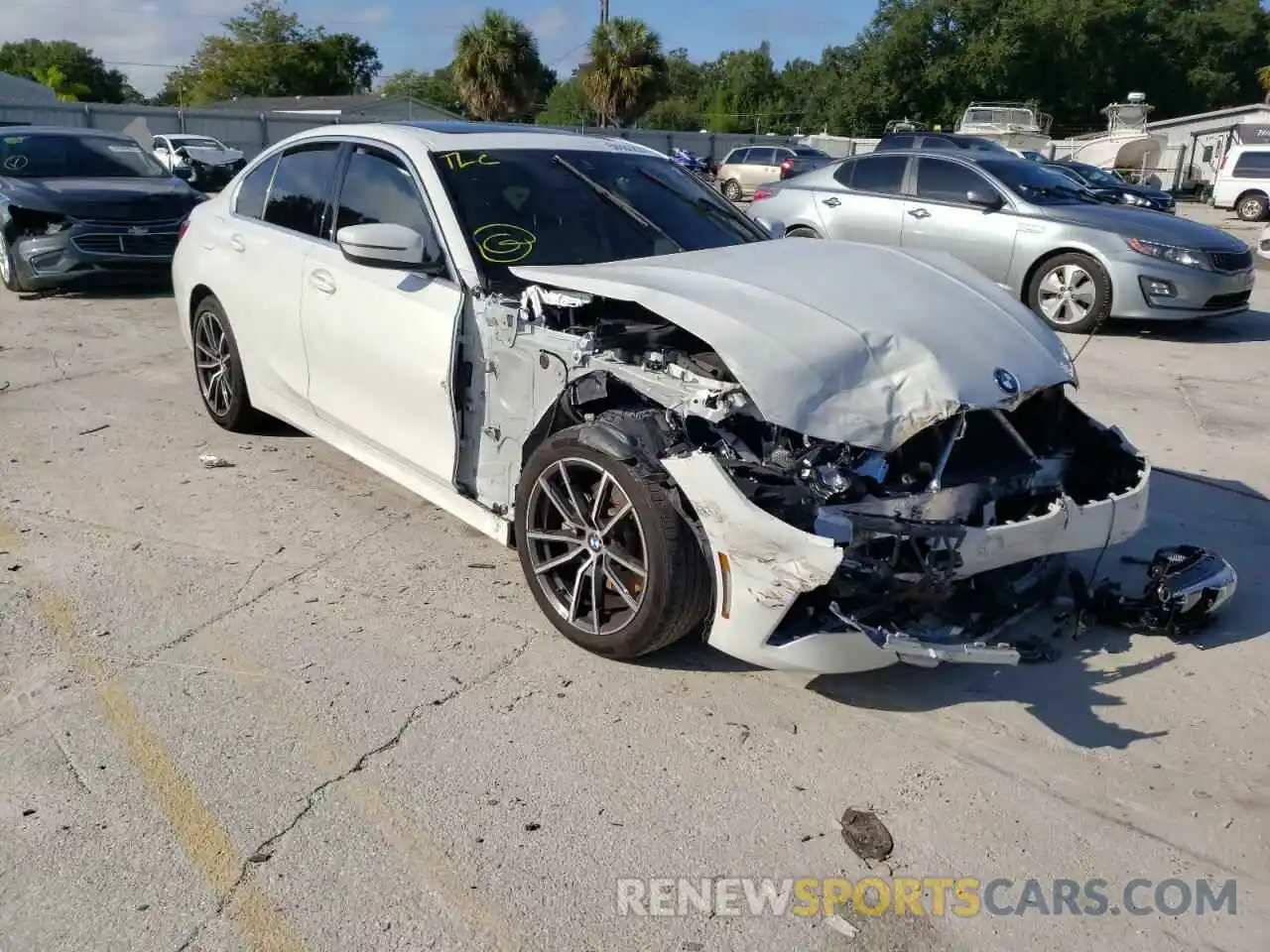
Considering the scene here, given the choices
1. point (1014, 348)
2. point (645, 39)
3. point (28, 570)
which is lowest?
point (28, 570)

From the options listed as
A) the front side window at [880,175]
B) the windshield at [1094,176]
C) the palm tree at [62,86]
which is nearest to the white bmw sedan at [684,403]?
the front side window at [880,175]

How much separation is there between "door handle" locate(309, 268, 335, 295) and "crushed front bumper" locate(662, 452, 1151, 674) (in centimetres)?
214

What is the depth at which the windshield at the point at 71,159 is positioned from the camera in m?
11.1

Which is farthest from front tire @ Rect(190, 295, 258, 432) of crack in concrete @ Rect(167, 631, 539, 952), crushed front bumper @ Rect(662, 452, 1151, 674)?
crushed front bumper @ Rect(662, 452, 1151, 674)

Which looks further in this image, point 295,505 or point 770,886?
point 295,505

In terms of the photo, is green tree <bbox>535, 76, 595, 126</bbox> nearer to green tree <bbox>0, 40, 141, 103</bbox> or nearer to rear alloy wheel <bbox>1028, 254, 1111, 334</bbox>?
green tree <bbox>0, 40, 141, 103</bbox>

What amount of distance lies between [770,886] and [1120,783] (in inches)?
44.6

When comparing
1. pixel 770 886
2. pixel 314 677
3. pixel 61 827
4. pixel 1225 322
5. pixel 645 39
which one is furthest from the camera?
pixel 645 39

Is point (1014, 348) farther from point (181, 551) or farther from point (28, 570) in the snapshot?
point (28, 570)

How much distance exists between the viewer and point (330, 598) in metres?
4.15

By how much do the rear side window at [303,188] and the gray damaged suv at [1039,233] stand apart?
5.67 metres

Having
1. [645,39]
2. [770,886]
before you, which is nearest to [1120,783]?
[770,886]

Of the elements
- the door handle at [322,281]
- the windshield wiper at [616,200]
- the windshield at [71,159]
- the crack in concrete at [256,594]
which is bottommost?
the crack in concrete at [256,594]

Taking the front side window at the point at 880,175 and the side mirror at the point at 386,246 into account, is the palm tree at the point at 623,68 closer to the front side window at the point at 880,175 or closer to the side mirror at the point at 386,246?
the front side window at the point at 880,175
